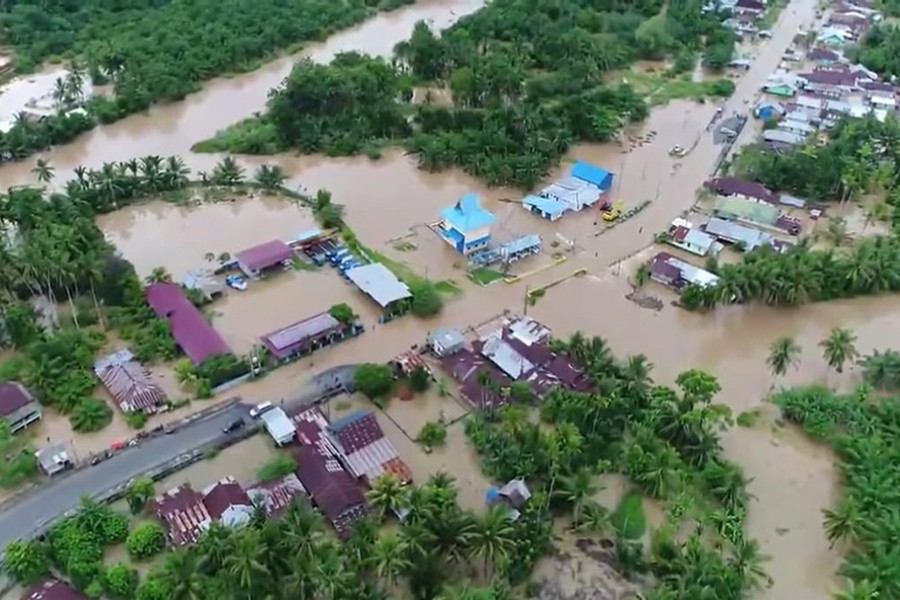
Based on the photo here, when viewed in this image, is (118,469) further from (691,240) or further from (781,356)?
(691,240)

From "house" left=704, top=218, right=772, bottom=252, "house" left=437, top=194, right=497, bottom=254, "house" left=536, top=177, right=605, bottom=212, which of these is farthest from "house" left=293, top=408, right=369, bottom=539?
"house" left=704, top=218, right=772, bottom=252

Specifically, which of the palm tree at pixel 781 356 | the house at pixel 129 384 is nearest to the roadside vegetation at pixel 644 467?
the palm tree at pixel 781 356

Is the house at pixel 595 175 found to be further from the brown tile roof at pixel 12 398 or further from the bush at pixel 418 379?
the brown tile roof at pixel 12 398

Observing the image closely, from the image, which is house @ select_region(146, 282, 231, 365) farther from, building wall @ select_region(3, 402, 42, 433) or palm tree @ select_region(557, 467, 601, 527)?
palm tree @ select_region(557, 467, 601, 527)

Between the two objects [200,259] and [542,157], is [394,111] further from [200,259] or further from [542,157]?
[200,259]

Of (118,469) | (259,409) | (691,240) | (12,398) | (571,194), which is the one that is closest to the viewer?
(118,469)

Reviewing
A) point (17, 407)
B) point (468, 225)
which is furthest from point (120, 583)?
point (468, 225)

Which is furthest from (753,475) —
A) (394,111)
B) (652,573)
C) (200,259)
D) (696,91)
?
(696,91)
